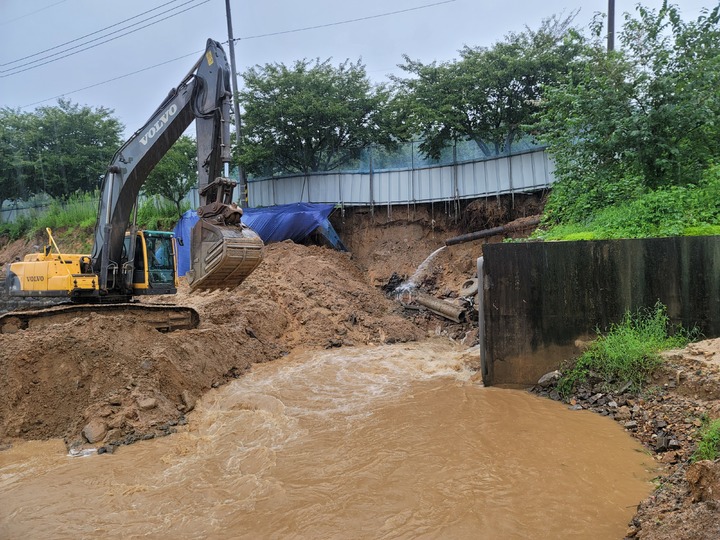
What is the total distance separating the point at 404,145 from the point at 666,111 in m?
10.4

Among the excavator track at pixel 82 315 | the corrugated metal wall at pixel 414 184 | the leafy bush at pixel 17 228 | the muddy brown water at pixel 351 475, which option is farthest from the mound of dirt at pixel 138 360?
the leafy bush at pixel 17 228

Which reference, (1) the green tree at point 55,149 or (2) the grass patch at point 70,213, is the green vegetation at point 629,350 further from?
(1) the green tree at point 55,149

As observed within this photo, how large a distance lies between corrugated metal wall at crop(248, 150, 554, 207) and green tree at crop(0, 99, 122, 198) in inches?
412

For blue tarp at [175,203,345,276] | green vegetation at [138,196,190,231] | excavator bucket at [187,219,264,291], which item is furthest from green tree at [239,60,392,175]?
excavator bucket at [187,219,264,291]

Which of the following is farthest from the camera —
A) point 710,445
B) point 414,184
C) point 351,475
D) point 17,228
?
point 17,228

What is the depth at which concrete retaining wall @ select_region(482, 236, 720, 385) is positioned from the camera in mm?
7195

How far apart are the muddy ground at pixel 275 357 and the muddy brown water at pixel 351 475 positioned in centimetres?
35

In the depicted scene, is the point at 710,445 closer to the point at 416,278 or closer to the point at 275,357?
the point at 275,357

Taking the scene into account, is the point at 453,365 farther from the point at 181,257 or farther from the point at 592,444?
the point at 181,257

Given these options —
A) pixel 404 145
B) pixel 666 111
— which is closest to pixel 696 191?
pixel 666 111

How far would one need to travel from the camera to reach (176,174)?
69.4ft

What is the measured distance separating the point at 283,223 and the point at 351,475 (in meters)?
13.2

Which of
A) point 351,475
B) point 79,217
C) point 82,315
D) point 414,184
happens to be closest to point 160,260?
point 82,315

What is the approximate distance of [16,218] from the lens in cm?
2664
